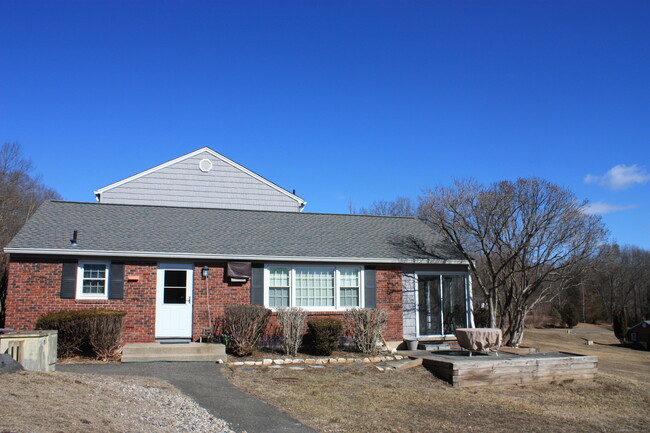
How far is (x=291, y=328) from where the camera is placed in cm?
1285

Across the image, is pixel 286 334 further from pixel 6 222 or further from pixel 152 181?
pixel 6 222

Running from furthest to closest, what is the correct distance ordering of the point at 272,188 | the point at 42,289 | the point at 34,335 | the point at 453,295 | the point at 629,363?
the point at 272,188
the point at 629,363
the point at 453,295
the point at 42,289
the point at 34,335

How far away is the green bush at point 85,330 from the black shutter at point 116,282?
1.50 metres

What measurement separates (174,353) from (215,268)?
9.05 feet

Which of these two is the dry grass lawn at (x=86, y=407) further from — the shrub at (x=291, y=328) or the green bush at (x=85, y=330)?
the shrub at (x=291, y=328)

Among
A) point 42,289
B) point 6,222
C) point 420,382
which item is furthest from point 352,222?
point 6,222

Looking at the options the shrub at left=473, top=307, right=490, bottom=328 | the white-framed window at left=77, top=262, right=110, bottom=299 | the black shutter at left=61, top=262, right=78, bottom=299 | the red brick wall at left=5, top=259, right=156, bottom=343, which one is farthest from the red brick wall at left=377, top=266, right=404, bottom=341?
the black shutter at left=61, top=262, right=78, bottom=299

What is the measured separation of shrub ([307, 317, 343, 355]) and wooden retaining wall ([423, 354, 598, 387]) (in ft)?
7.37

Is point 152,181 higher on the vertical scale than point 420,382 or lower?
higher

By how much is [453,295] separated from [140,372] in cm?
936

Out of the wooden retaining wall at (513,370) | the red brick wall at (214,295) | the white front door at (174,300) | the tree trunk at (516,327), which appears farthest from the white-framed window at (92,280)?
the tree trunk at (516,327)

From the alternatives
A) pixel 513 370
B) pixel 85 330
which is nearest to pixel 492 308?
pixel 513 370

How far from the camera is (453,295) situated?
52.1 ft

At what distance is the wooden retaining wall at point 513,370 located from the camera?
11.0 m
